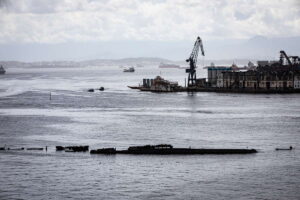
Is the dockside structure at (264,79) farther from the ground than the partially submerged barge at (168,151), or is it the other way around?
the dockside structure at (264,79)

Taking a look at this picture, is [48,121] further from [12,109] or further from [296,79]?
[296,79]

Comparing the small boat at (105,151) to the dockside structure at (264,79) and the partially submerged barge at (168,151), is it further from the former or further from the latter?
the dockside structure at (264,79)

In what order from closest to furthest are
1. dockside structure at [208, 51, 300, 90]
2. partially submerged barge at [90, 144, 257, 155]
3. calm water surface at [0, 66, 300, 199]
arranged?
calm water surface at [0, 66, 300, 199] → partially submerged barge at [90, 144, 257, 155] → dockside structure at [208, 51, 300, 90]

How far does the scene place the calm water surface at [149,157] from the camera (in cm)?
3070

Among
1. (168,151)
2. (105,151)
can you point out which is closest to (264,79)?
(168,151)

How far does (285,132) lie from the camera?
49.8 metres

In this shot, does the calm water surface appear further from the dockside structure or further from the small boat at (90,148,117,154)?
the dockside structure

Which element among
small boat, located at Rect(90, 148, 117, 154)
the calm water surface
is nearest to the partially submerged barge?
small boat, located at Rect(90, 148, 117, 154)

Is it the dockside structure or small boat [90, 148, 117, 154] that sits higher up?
the dockside structure

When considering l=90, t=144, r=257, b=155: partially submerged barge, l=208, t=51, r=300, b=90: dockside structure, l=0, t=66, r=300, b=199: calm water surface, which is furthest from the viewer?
l=208, t=51, r=300, b=90: dockside structure

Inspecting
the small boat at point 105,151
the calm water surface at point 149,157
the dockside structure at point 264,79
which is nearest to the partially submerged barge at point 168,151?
the small boat at point 105,151

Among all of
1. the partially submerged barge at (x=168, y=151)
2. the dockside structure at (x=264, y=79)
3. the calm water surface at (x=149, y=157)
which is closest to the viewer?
the calm water surface at (x=149, y=157)

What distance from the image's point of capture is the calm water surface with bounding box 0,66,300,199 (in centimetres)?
3070

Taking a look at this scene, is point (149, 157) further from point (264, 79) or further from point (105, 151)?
point (264, 79)
